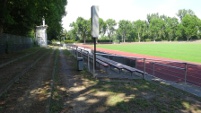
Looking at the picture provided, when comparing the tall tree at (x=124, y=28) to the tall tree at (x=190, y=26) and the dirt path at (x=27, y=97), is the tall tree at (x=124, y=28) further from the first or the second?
the dirt path at (x=27, y=97)

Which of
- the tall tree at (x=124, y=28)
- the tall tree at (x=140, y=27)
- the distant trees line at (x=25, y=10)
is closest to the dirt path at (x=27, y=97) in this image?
the distant trees line at (x=25, y=10)

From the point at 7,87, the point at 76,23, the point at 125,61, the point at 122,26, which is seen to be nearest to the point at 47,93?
the point at 7,87

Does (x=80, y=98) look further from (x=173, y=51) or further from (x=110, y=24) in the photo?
(x=110, y=24)

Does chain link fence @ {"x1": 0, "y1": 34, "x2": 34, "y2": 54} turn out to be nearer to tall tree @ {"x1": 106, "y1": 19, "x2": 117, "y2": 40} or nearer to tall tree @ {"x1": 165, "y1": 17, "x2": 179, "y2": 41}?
tall tree @ {"x1": 165, "y1": 17, "x2": 179, "y2": 41}

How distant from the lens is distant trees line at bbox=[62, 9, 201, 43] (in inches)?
4641

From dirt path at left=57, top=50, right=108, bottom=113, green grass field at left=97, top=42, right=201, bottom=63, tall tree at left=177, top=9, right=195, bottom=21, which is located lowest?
green grass field at left=97, top=42, right=201, bottom=63

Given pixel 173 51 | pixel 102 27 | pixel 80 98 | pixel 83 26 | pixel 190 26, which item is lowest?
pixel 173 51

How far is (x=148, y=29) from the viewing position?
443ft

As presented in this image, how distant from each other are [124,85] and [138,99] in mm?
2070

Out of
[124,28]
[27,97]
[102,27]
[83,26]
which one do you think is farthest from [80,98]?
[124,28]

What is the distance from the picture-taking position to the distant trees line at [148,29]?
387 ft

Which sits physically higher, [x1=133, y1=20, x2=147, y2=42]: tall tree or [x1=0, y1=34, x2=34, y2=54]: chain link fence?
[x1=133, y1=20, x2=147, y2=42]: tall tree

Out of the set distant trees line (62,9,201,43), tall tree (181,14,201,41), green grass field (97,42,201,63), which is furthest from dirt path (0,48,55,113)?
tall tree (181,14,201,41)

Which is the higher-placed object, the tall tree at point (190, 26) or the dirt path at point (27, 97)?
the tall tree at point (190, 26)
